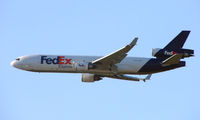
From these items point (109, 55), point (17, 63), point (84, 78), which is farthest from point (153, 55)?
point (17, 63)

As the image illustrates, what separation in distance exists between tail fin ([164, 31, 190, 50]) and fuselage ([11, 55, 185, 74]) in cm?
241

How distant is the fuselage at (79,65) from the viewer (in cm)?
5562

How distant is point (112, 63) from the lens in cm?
5512

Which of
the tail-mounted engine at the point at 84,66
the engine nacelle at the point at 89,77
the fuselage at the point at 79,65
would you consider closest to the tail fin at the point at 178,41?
the fuselage at the point at 79,65

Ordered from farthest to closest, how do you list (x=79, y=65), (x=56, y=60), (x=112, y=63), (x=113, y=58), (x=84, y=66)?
1. (x=56, y=60)
2. (x=79, y=65)
3. (x=112, y=63)
4. (x=84, y=66)
5. (x=113, y=58)

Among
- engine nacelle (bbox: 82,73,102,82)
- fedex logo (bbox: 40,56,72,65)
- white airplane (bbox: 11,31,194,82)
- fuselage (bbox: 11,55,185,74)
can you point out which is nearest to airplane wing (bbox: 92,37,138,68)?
white airplane (bbox: 11,31,194,82)

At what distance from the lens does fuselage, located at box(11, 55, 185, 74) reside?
5562cm

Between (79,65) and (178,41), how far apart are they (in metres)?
13.5

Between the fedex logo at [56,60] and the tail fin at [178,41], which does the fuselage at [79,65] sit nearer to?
the fedex logo at [56,60]

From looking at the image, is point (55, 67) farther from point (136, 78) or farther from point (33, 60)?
point (136, 78)

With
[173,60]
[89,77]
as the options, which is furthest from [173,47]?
[89,77]

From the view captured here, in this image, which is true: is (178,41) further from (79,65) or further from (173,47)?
(79,65)

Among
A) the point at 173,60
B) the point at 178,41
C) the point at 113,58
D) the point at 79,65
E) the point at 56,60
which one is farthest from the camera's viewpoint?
the point at 56,60

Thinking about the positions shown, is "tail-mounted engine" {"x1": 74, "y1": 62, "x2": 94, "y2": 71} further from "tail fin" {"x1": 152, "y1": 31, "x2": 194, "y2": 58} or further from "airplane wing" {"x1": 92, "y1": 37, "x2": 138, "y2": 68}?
"tail fin" {"x1": 152, "y1": 31, "x2": 194, "y2": 58}
